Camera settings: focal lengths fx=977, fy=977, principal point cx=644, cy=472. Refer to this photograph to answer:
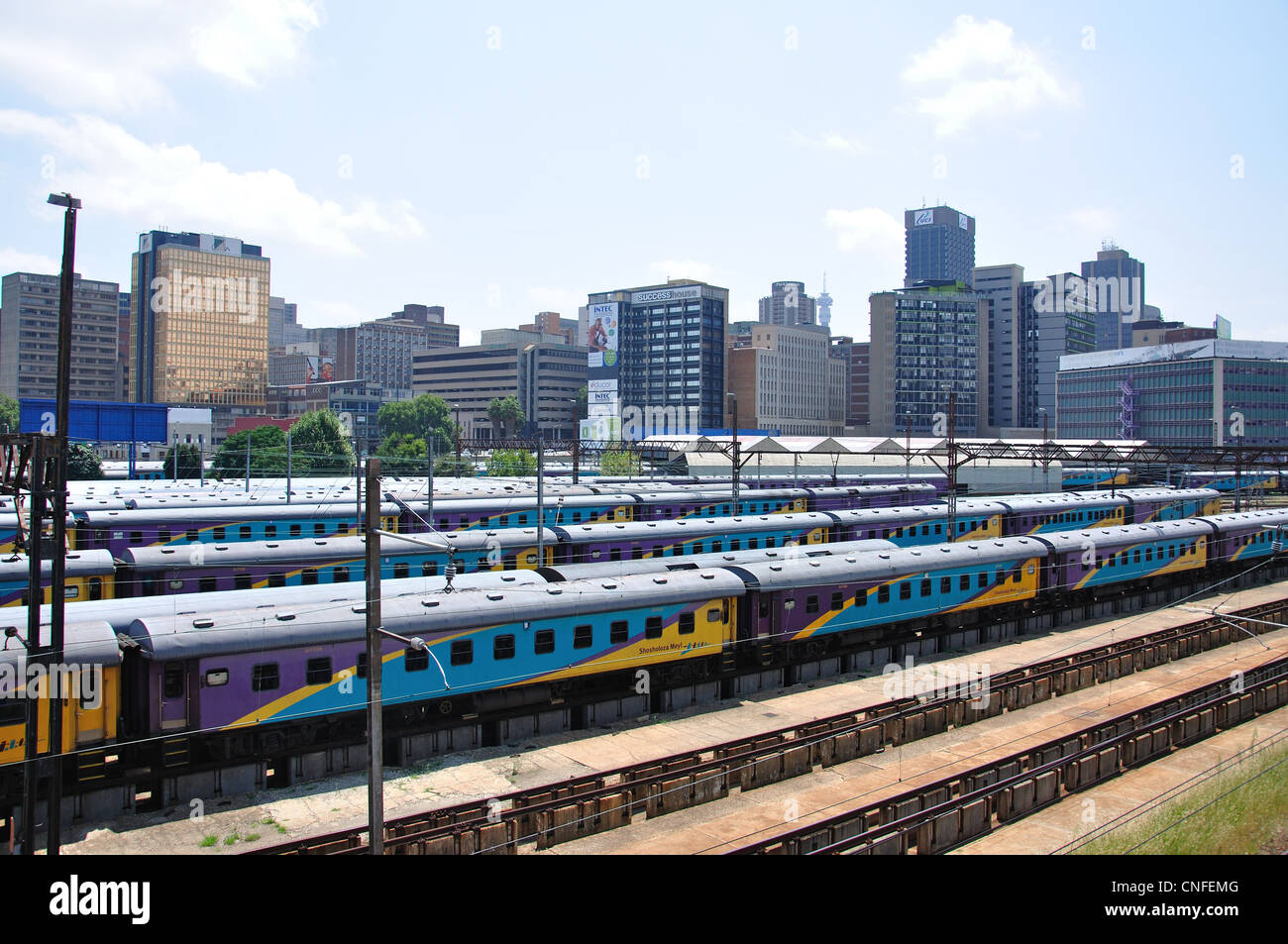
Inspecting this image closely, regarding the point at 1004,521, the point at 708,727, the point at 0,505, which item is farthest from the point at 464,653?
the point at 1004,521

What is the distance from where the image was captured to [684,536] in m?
44.0

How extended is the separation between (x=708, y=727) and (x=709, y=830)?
7.10 metres

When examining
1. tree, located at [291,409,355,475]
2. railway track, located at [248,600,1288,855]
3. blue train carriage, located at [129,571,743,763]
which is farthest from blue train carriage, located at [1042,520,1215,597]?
tree, located at [291,409,355,475]

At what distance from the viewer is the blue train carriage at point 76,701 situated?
18.3 metres

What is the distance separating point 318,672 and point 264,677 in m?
1.22

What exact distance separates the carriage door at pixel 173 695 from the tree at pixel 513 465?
8575 centimetres

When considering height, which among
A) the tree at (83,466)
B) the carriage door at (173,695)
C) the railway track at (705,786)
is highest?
the tree at (83,466)

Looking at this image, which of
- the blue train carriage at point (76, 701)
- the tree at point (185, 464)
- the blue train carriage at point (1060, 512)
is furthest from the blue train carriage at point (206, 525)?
the tree at point (185, 464)

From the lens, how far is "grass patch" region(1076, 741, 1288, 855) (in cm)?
1703

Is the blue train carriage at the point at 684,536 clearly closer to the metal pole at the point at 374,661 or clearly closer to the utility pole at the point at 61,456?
the metal pole at the point at 374,661

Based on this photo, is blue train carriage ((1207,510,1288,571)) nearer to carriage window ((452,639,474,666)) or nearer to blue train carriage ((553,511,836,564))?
blue train carriage ((553,511,836,564))
